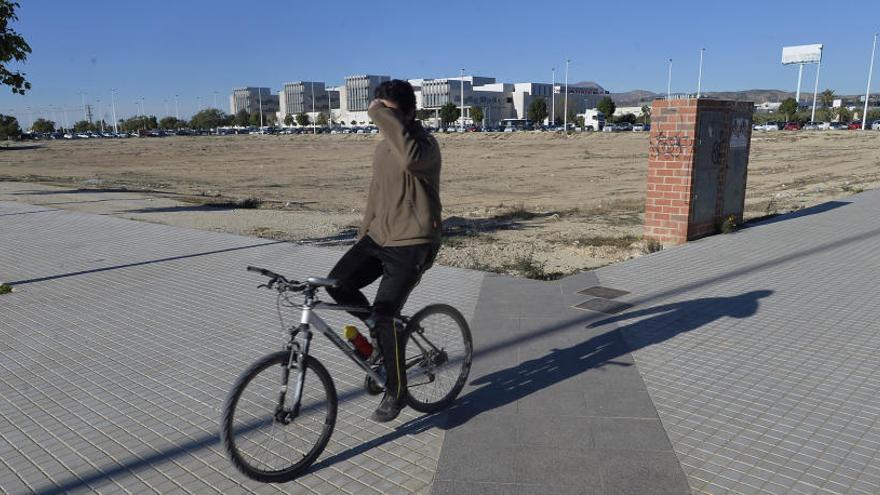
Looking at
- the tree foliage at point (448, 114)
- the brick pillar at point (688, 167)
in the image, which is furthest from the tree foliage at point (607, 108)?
the brick pillar at point (688, 167)

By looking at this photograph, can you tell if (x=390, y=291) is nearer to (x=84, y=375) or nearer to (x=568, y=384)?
(x=568, y=384)

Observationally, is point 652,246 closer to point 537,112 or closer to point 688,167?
point 688,167

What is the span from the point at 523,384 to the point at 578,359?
26.2 inches

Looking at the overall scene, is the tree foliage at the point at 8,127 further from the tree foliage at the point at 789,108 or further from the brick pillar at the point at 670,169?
Answer: the tree foliage at the point at 789,108

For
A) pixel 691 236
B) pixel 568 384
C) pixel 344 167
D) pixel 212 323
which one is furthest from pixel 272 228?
pixel 344 167

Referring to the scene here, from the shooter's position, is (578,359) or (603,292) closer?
(578,359)

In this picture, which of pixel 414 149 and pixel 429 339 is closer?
pixel 414 149

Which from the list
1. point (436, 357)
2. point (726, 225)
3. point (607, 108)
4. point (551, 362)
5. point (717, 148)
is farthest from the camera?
point (607, 108)

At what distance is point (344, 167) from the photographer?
37156 millimetres

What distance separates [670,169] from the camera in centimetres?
951

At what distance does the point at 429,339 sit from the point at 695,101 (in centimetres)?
688

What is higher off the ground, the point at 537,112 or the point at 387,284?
the point at 537,112

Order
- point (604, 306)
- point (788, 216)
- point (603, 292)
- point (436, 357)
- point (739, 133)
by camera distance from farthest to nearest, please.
Result: 1. point (788, 216)
2. point (739, 133)
3. point (603, 292)
4. point (604, 306)
5. point (436, 357)

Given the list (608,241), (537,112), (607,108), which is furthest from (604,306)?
(537,112)
